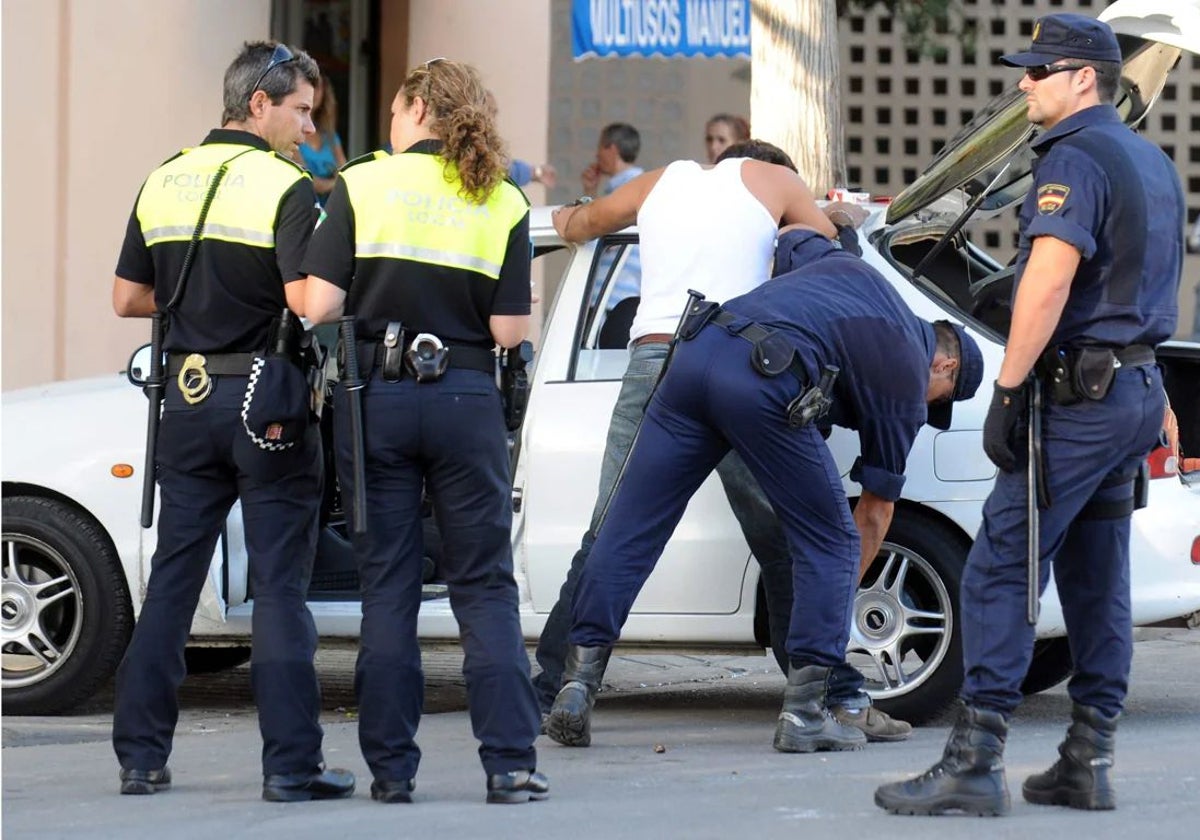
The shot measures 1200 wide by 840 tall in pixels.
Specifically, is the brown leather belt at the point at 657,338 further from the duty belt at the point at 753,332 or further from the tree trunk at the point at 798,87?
the tree trunk at the point at 798,87

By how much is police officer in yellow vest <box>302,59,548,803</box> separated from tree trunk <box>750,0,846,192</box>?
3.55 meters

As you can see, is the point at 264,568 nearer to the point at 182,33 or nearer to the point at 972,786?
the point at 972,786

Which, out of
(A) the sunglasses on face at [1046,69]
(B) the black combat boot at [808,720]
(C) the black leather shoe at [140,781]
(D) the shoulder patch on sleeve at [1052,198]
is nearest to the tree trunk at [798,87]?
(B) the black combat boot at [808,720]

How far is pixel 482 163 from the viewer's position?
5.13 m

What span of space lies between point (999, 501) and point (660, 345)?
135 cm

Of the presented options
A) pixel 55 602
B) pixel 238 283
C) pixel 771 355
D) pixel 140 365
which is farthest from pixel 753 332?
pixel 55 602

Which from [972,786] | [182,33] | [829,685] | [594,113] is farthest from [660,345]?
[594,113]

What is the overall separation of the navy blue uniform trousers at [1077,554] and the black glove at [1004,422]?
42mm

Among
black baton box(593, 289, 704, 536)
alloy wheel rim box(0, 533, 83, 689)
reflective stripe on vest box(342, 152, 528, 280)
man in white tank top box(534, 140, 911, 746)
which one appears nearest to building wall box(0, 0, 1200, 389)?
alloy wheel rim box(0, 533, 83, 689)

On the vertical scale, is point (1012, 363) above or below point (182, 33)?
below

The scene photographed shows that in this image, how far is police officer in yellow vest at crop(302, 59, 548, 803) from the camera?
5082 mm

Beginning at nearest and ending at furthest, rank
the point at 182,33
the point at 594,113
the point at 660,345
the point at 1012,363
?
the point at 1012,363 → the point at 660,345 → the point at 182,33 → the point at 594,113

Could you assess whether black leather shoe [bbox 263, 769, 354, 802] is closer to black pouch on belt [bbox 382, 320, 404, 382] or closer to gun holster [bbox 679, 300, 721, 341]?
black pouch on belt [bbox 382, 320, 404, 382]

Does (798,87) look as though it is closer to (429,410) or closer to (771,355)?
(771,355)
